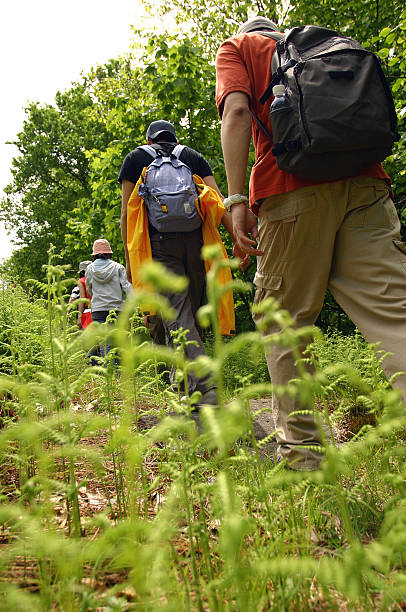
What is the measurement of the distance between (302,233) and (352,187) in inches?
12.9

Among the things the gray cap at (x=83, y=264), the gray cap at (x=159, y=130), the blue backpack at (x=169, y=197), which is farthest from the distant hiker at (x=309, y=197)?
the gray cap at (x=83, y=264)

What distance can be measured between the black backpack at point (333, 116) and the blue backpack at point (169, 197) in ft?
4.62

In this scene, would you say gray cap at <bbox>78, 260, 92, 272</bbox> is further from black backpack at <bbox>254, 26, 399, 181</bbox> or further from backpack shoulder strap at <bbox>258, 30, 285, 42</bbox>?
black backpack at <bbox>254, 26, 399, 181</bbox>

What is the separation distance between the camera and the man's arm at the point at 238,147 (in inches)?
92.6

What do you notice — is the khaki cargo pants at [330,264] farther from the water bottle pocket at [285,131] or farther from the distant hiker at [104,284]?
the distant hiker at [104,284]

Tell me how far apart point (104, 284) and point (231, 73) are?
485 cm

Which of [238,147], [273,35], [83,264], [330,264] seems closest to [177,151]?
[273,35]

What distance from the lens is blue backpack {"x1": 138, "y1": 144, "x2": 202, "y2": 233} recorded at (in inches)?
137

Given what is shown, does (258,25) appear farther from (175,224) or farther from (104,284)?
(104,284)

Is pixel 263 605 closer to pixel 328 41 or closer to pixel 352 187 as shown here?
pixel 352 187

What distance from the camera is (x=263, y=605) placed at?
3.61 feet

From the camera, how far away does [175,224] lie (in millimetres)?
3516

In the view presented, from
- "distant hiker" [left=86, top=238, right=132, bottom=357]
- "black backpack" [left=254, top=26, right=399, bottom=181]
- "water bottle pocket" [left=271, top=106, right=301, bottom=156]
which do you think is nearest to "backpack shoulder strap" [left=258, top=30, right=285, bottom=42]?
"black backpack" [left=254, top=26, right=399, bottom=181]

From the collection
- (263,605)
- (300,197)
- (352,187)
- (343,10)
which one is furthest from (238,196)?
(343,10)
